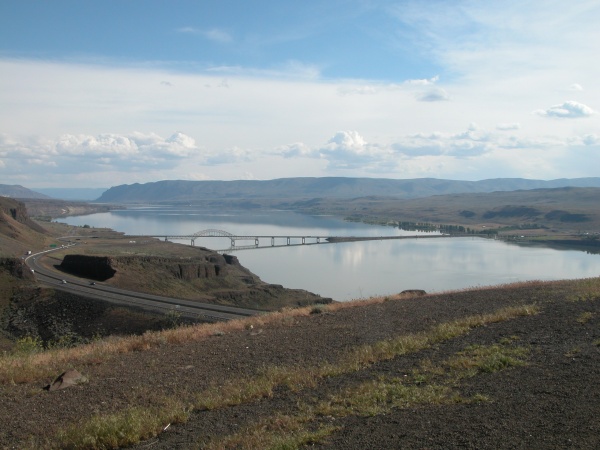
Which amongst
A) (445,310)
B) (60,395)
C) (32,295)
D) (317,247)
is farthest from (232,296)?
(317,247)

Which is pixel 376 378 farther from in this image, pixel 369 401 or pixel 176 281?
pixel 176 281

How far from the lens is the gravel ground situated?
5430mm

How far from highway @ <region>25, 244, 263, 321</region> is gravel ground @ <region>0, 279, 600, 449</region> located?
1601cm

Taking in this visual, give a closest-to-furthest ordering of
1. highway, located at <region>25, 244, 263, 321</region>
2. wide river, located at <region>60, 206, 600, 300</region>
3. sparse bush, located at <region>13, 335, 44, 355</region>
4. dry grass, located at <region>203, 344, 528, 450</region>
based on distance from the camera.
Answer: dry grass, located at <region>203, 344, 528, 450</region>, sparse bush, located at <region>13, 335, 44, 355</region>, highway, located at <region>25, 244, 263, 321</region>, wide river, located at <region>60, 206, 600, 300</region>

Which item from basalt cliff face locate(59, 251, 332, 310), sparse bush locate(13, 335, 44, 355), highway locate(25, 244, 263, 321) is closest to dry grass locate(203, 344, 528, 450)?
sparse bush locate(13, 335, 44, 355)

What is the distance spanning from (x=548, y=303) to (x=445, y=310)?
7.28ft

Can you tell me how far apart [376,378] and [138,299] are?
2892 cm

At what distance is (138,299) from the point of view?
3450cm

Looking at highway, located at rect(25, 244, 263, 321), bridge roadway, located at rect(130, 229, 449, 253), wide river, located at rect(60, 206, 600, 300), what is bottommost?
wide river, located at rect(60, 206, 600, 300)

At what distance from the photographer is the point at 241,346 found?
10.9 m

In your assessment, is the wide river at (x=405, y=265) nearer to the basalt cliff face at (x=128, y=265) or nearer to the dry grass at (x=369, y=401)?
the basalt cliff face at (x=128, y=265)

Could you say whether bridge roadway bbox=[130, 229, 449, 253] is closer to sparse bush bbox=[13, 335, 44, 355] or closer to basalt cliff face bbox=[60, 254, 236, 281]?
basalt cliff face bbox=[60, 254, 236, 281]

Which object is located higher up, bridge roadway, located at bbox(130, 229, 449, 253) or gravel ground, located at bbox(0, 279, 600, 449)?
gravel ground, located at bbox(0, 279, 600, 449)

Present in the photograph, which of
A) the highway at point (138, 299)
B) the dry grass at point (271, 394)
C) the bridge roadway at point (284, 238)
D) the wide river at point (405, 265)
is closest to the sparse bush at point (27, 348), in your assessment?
the dry grass at point (271, 394)
